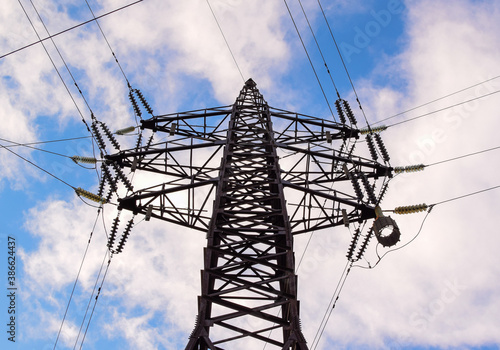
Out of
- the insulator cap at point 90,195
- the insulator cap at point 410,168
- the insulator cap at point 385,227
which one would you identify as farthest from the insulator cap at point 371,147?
the insulator cap at point 90,195

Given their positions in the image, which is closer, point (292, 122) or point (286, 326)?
point (286, 326)

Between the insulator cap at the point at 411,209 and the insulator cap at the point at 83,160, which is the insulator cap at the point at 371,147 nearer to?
the insulator cap at the point at 411,209

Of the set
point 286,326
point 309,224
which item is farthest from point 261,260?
point 309,224


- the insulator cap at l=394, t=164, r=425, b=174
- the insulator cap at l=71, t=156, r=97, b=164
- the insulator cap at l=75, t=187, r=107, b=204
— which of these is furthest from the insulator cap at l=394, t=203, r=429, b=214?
the insulator cap at l=71, t=156, r=97, b=164

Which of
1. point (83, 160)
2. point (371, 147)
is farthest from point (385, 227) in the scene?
point (83, 160)

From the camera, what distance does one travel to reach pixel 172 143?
14.7m

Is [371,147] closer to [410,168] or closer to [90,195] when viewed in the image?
[410,168]

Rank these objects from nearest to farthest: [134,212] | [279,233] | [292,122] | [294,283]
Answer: [294,283], [279,233], [134,212], [292,122]

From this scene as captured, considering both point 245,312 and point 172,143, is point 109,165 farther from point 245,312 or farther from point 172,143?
point 245,312

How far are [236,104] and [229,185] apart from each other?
665cm

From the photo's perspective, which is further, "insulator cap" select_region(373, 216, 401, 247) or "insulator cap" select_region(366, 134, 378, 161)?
"insulator cap" select_region(366, 134, 378, 161)

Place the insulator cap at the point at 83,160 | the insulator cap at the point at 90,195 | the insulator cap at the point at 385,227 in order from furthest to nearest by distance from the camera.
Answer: the insulator cap at the point at 83,160, the insulator cap at the point at 90,195, the insulator cap at the point at 385,227

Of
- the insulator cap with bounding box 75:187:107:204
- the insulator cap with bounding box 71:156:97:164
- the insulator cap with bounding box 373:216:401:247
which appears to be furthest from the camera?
the insulator cap with bounding box 71:156:97:164

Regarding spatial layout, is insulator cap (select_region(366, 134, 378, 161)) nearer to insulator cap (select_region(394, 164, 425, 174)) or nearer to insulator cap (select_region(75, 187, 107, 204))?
insulator cap (select_region(394, 164, 425, 174))
